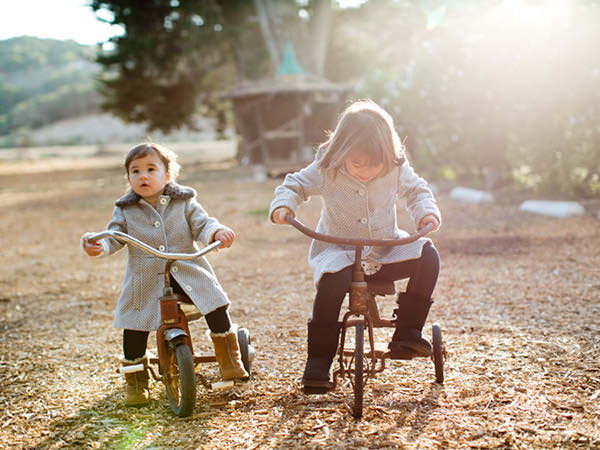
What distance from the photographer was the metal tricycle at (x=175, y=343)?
275 cm

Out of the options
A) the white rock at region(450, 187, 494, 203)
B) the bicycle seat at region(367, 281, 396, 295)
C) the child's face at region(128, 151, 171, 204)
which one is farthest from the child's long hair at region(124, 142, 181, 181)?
the white rock at region(450, 187, 494, 203)

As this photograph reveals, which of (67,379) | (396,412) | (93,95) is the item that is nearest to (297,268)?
(67,379)

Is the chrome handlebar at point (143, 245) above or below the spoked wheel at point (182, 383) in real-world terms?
above

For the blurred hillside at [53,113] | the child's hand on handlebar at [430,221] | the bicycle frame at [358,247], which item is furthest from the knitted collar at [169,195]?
the blurred hillside at [53,113]

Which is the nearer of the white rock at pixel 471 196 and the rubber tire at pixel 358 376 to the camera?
the rubber tire at pixel 358 376

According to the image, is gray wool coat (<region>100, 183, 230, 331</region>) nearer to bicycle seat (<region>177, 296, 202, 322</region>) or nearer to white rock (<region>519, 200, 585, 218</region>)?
bicycle seat (<region>177, 296, 202, 322</region>)

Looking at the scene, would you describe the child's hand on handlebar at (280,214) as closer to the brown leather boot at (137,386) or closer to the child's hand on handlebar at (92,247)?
the child's hand on handlebar at (92,247)

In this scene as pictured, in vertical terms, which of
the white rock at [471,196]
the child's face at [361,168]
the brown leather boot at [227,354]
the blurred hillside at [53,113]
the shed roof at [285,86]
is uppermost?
the blurred hillside at [53,113]

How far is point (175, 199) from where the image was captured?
3.15 m

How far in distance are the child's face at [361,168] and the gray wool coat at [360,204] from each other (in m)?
0.03

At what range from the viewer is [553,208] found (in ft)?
27.4

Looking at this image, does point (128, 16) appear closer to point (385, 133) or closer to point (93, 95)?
point (385, 133)

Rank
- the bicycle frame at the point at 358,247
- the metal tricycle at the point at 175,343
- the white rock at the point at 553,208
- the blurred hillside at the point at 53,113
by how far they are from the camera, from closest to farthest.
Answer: the bicycle frame at the point at 358,247 < the metal tricycle at the point at 175,343 < the white rock at the point at 553,208 < the blurred hillside at the point at 53,113

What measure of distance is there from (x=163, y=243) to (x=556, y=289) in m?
3.29
